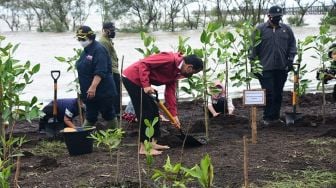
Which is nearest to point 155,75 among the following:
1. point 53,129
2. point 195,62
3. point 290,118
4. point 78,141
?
point 195,62

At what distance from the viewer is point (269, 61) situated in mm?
6078

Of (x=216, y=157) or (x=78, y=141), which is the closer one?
(x=216, y=157)

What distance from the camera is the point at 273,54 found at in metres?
6.05

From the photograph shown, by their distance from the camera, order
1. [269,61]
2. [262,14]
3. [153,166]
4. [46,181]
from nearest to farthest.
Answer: [46,181]
[153,166]
[269,61]
[262,14]

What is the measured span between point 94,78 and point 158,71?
2.65ft

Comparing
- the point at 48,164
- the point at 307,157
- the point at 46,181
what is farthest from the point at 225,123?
the point at 46,181

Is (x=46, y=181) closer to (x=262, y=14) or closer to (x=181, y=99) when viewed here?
(x=181, y=99)

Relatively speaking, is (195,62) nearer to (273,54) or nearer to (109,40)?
(273,54)

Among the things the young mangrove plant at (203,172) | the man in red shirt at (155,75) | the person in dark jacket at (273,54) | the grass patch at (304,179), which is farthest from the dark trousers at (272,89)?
the young mangrove plant at (203,172)

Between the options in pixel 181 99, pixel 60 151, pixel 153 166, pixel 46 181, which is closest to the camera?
pixel 46 181

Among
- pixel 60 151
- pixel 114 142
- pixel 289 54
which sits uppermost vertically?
pixel 289 54

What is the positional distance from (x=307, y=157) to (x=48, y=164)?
6.86 feet

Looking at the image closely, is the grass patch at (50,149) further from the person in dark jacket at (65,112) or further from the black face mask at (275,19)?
the black face mask at (275,19)

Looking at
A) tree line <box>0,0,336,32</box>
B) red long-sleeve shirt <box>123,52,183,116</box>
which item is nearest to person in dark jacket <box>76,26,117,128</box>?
red long-sleeve shirt <box>123,52,183,116</box>
